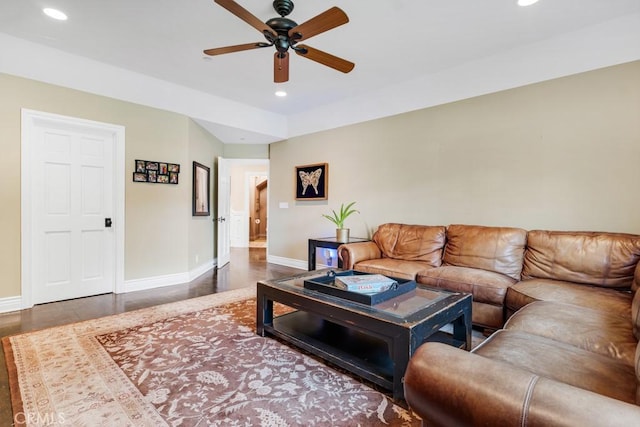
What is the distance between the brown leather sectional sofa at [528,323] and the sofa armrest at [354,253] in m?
0.01

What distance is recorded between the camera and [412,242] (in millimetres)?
3699

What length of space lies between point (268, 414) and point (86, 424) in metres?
0.88

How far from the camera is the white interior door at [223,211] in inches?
220

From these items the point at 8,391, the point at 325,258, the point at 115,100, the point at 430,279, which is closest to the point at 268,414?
the point at 8,391

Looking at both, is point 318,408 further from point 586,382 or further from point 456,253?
point 456,253

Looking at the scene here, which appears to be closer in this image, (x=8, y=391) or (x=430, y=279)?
(x=8, y=391)

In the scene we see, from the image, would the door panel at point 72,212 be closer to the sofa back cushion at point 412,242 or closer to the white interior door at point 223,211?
the white interior door at point 223,211

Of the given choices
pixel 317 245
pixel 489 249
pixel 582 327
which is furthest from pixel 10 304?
pixel 489 249

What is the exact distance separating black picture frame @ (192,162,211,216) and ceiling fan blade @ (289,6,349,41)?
9.70 feet

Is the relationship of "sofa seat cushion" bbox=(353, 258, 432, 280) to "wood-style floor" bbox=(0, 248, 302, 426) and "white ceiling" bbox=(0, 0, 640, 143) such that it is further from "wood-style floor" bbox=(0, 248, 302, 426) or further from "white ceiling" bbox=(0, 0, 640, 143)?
"white ceiling" bbox=(0, 0, 640, 143)

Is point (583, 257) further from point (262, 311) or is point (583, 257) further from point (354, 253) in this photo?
point (262, 311)

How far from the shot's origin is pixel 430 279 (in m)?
2.94

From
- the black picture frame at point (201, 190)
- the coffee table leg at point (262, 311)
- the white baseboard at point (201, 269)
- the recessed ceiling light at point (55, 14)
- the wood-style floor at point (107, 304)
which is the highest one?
the recessed ceiling light at point (55, 14)

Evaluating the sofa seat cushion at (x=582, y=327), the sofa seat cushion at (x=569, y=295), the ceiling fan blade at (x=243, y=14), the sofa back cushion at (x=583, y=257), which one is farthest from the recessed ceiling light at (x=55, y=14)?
the sofa back cushion at (x=583, y=257)
